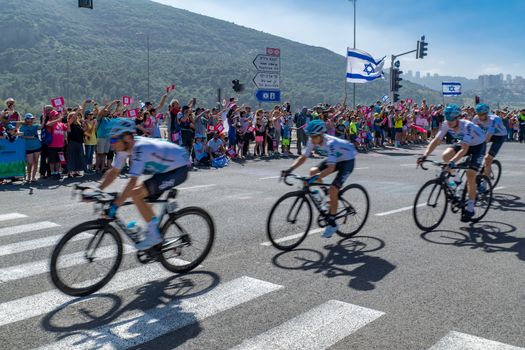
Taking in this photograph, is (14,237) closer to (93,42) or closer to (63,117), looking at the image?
(63,117)

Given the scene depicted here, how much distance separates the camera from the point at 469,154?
9.06m

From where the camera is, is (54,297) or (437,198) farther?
(437,198)

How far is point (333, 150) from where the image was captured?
7410 mm

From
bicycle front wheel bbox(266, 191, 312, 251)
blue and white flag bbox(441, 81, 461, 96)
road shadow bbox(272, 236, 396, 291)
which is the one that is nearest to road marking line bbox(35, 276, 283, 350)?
road shadow bbox(272, 236, 396, 291)

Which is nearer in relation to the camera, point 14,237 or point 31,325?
point 31,325

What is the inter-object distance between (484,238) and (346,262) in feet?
8.87

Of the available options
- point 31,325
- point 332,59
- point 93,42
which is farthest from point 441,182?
point 332,59

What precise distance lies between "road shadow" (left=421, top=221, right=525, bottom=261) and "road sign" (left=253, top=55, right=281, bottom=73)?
50.8ft

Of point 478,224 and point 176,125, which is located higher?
point 176,125

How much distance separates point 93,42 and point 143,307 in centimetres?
17909

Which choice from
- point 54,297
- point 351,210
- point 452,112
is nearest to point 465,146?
point 452,112

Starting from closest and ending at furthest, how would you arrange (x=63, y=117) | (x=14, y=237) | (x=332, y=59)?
(x=14, y=237) → (x=63, y=117) → (x=332, y=59)

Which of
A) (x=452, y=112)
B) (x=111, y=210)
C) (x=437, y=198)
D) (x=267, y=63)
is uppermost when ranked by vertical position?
(x=267, y=63)

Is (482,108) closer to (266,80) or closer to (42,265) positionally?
(42,265)
